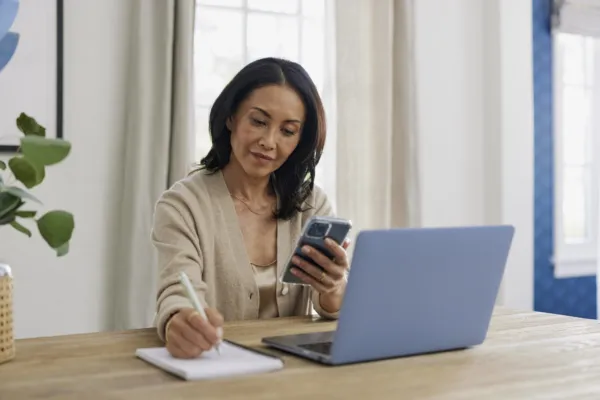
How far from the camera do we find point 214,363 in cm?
120

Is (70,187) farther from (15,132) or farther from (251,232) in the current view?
(251,232)

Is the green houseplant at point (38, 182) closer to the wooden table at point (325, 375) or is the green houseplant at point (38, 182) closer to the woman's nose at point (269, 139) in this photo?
the wooden table at point (325, 375)

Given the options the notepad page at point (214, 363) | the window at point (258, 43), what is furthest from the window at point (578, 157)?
the notepad page at point (214, 363)

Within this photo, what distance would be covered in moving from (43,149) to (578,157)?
3.63 metres

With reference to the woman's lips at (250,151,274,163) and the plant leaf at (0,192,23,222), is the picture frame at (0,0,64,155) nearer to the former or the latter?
the woman's lips at (250,151,274,163)

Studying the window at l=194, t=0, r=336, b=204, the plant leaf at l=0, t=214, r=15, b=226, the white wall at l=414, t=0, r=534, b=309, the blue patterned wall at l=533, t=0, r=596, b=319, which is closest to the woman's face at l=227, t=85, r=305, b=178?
the plant leaf at l=0, t=214, r=15, b=226

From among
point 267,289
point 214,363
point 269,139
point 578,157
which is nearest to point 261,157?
point 269,139

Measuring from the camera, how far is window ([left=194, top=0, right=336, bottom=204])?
3.11 m

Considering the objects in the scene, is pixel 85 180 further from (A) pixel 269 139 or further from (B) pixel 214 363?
(B) pixel 214 363

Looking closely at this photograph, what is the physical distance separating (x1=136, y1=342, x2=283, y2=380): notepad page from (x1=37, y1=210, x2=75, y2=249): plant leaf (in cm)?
27

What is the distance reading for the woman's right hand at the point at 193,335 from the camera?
4.04ft

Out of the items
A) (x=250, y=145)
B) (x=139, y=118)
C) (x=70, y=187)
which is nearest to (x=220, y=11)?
(x=139, y=118)

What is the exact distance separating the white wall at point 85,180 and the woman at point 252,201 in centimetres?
93

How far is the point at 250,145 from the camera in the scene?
6.23ft
